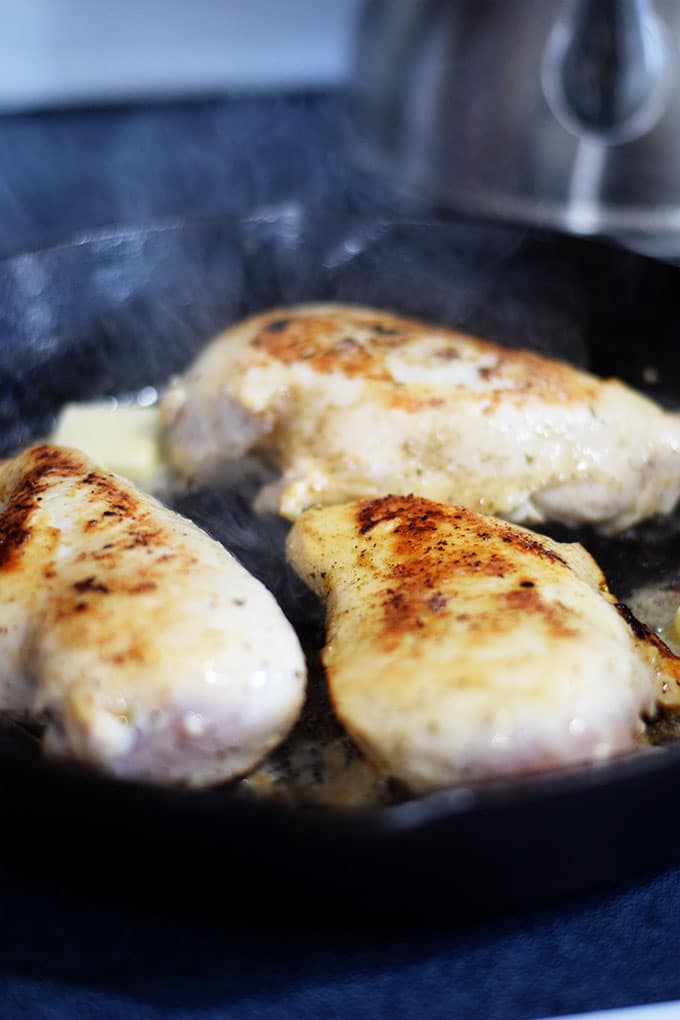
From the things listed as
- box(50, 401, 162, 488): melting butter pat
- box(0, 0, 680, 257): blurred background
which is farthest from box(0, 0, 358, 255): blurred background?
box(50, 401, 162, 488): melting butter pat

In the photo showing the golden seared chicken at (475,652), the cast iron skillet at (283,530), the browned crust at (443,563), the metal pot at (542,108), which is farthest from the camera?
the metal pot at (542,108)

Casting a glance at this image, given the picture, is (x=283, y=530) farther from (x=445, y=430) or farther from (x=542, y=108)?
(x=542, y=108)

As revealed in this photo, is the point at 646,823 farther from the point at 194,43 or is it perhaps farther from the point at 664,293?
the point at 194,43

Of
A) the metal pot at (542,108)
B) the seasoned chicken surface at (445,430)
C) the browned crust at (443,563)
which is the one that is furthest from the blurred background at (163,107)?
the browned crust at (443,563)

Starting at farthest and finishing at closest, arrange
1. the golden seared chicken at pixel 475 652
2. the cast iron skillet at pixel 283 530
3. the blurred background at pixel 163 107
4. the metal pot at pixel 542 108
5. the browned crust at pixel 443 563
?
the blurred background at pixel 163 107
the metal pot at pixel 542 108
the browned crust at pixel 443 563
the golden seared chicken at pixel 475 652
the cast iron skillet at pixel 283 530

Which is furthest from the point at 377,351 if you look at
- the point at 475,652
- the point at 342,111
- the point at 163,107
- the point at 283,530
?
the point at 163,107

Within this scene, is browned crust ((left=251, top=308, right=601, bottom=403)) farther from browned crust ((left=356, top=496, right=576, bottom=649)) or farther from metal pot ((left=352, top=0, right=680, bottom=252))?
metal pot ((left=352, top=0, right=680, bottom=252))

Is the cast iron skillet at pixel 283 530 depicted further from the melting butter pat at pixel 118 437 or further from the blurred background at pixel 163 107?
the blurred background at pixel 163 107

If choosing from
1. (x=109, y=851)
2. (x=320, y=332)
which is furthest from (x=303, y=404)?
(x=109, y=851)
